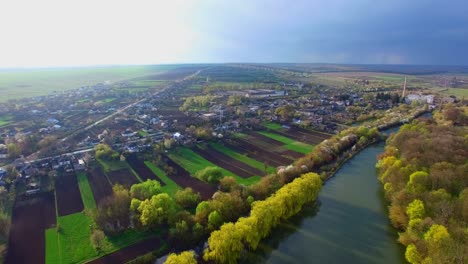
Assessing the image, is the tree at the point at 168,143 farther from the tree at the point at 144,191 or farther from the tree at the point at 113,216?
the tree at the point at 113,216

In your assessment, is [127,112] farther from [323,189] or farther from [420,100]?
[420,100]

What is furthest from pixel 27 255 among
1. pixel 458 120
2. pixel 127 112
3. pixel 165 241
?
pixel 458 120

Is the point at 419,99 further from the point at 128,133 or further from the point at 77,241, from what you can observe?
the point at 77,241

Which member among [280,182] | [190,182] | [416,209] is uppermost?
[416,209]

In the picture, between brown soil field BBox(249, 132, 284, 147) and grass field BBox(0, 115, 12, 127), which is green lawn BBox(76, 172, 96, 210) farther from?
grass field BBox(0, 115, 12, 127)

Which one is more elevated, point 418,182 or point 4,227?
point 418,182

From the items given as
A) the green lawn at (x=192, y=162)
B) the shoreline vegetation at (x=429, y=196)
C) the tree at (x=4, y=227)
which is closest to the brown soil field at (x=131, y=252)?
the tree at (x=4, y=227)

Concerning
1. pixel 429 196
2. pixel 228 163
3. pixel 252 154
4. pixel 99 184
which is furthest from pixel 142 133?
pixel 429 196
